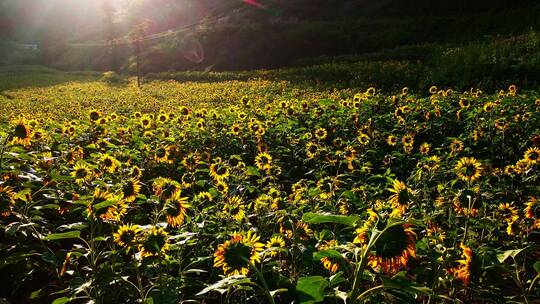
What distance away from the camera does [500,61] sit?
A: 12984 mm

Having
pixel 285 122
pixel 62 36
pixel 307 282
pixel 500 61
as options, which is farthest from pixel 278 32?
pixel 62 36

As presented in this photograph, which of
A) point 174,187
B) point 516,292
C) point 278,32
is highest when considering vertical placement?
point 278,32

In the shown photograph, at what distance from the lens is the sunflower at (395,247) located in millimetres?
1322

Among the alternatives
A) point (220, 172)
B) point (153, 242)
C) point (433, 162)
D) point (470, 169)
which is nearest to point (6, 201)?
point (153, 242)

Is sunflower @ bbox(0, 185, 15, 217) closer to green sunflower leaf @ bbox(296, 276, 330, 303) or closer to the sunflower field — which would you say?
the sunflower field

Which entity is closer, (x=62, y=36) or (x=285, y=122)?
(x=285, y=122)

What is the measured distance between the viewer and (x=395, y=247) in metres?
1.34

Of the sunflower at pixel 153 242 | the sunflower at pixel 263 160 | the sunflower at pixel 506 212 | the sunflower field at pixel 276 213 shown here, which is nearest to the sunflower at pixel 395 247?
the sunflower field at pixel 276 213

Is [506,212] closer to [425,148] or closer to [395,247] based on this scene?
[425,148]

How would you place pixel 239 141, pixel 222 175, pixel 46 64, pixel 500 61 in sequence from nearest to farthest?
1. pixel 222 175
2. pixel 239 141
3. pixel 500 61
4. pixel 46 64

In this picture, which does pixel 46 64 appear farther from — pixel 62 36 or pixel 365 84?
pixel 365 84

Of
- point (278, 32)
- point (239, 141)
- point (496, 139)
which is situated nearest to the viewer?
point (496, 139)

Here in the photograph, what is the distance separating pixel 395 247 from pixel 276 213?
146 cm

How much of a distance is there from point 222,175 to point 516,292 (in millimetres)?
2460
